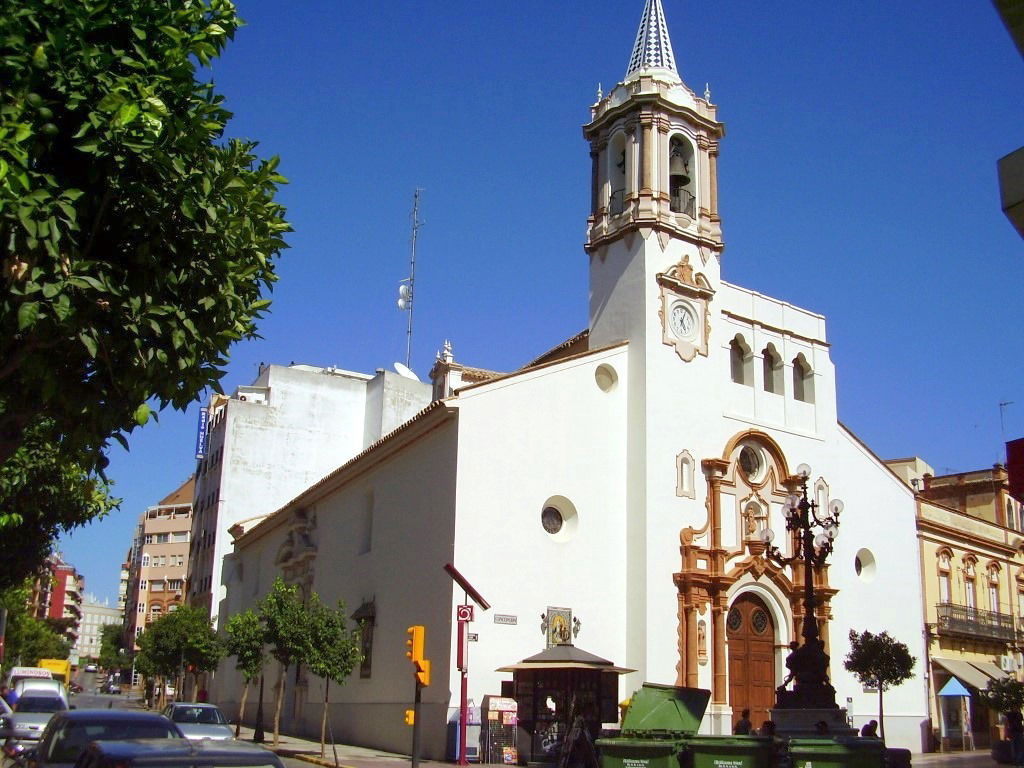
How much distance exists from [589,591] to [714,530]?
4623 mm

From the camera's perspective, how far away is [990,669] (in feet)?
131

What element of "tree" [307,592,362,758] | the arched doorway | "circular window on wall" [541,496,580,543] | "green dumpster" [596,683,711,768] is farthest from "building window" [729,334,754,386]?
"green dumpster" [596,683,711,768]

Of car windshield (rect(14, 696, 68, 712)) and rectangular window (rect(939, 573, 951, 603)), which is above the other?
rectangular window (rect(939, 573, 951, 603))

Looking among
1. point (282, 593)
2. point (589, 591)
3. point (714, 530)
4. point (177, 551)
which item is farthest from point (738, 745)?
point (177, 551)

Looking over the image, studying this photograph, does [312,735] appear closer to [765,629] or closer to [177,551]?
[765,629]

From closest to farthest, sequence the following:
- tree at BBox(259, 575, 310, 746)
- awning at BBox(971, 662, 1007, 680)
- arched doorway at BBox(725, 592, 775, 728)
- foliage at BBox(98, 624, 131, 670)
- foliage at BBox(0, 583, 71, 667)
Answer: tree at BBox(259, 575, 310, 746)
arched doorway at BBox(725, 592, 775, 728)
awning at BBox(971, 662, 1007, 680)
foliage at BBox(0, 583, 71, 667)
foliage at BBox(98, 624, 131, 670)

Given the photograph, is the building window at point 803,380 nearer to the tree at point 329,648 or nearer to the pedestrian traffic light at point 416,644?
the tree at point 329,648

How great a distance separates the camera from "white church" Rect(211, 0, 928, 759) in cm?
2730

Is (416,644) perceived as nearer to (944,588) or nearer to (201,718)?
(201,718)

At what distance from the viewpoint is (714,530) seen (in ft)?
99.6

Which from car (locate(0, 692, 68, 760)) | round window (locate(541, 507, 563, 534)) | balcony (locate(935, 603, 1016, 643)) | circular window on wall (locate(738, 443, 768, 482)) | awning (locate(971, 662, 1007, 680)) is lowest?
car (locate(0, 692, 68, 760))

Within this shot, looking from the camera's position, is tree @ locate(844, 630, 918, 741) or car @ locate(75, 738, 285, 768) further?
tree @ locate(844, 630, 918, 741)

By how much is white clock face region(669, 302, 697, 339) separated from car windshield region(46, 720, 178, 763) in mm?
22206

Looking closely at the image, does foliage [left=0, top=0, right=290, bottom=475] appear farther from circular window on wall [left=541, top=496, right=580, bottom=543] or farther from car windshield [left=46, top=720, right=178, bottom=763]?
circular window on wall [left=541, top=496, right=580, bottom=543]
